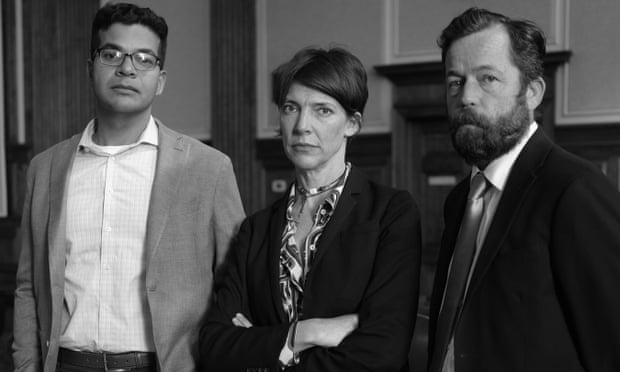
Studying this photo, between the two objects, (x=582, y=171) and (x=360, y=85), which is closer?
(x=582, y=171)

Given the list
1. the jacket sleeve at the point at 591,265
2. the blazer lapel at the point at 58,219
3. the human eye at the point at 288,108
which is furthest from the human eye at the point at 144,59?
the jacket sleeve at the point at 591,265

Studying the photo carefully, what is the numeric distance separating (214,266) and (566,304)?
3.43 feet

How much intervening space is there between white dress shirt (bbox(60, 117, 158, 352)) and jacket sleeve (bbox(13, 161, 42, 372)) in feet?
0.53

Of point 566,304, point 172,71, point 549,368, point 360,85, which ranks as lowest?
point 549,368

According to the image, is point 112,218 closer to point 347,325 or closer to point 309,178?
point 309,178

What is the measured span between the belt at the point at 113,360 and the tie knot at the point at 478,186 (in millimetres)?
1002

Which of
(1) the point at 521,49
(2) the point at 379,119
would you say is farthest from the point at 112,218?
(2) the point at 379,119

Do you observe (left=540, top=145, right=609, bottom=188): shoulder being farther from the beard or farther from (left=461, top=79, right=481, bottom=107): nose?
(left=461, top=79, right=481, bottom=107): nose

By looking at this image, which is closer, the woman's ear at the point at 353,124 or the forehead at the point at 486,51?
the forehead at the point at 486,51

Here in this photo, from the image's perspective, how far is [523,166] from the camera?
1.58 metres

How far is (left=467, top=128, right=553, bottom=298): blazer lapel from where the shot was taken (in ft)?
4.97

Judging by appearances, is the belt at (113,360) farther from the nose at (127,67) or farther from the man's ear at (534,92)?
the man's ear at (534,92)

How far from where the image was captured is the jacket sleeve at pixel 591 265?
1.37m

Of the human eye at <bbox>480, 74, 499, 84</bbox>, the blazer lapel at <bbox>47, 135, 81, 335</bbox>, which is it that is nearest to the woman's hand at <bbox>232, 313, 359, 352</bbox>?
the human eye at <bbox>480, 74, 499, 84</bbox>
